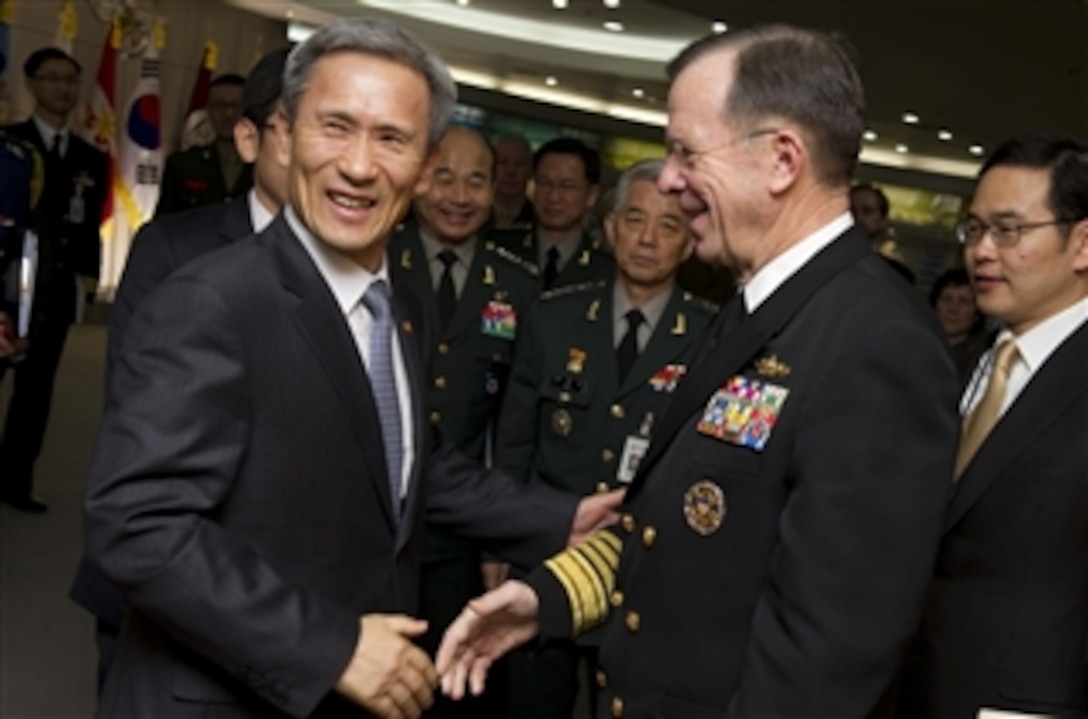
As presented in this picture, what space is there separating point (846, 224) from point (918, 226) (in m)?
18.0

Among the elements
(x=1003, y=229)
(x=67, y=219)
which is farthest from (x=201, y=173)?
(x=1003, y=229)

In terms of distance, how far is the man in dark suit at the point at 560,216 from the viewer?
4625 mm

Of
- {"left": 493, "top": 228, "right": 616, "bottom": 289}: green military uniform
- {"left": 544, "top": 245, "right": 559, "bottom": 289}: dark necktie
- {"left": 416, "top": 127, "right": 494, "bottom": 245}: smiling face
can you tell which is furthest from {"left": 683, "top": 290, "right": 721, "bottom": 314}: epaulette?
{"left": 544, "top": 245, "right": 559, "bottom": 289}: dark necktie

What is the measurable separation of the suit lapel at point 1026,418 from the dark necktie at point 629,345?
4.19 feet

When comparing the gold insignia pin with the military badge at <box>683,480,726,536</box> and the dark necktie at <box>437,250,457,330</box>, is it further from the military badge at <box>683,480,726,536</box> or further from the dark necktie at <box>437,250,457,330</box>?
the dark necktie at <box>437,250,457,330</box>

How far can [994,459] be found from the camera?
2.04 meters

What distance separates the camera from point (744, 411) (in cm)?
157

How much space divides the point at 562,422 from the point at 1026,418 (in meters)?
1.42

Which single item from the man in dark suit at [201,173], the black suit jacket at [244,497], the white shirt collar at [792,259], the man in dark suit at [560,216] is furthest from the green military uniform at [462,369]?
the man in dark suit at [201,173]

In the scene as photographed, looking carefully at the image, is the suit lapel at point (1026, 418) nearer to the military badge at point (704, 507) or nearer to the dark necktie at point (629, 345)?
the military badge at point (704, 507)

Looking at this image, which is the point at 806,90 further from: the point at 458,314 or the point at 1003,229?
the point at 458,314

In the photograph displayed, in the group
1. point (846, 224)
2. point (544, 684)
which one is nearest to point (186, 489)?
point (846, 224)

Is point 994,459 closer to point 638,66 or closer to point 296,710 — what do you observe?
point 296,710

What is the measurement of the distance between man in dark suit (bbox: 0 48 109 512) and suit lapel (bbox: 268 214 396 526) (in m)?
4.27
